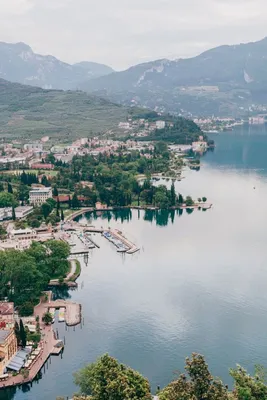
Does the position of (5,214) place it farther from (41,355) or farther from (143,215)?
(41,355)

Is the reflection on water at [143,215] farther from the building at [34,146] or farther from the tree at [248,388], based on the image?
the building at [34,146]

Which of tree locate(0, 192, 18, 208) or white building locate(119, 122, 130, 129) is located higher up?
white building locate(119, 122, 130, 129)

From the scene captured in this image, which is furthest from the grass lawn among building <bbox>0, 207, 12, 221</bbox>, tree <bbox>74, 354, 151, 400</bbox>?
tree <bbox>74, 354, 151, 400</bbox>

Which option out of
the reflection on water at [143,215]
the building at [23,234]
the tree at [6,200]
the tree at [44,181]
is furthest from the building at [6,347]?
the tree at [44,181]

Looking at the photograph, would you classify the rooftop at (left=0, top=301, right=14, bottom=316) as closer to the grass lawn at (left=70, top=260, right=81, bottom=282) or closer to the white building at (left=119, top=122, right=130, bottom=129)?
the grass lawn at (left=70, top=260, right=81, bottom=282)

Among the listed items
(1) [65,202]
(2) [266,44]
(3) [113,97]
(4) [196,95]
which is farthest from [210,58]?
(1) [65,202]

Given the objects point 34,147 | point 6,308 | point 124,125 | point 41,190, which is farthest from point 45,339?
point 124,125
